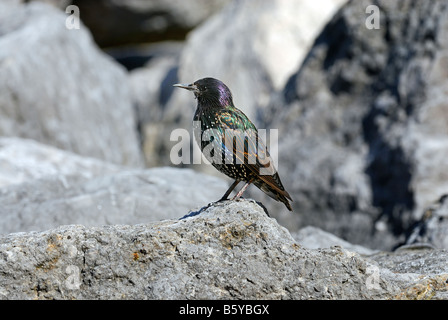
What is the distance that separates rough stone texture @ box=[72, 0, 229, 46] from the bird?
11.0m

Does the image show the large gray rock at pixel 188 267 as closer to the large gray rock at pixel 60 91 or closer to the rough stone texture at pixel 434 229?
the rough stone texture at pixel 434 229

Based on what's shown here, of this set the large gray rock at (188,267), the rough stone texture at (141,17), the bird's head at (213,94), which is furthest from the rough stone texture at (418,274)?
the rough stone texture at (141,17)

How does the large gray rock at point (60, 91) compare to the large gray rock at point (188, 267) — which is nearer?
the large gray rock at point (188, 267)

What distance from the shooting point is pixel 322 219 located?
870 cm

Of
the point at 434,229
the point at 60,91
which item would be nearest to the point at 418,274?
the point at 434,229

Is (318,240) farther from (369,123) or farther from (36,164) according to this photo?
(36,164)

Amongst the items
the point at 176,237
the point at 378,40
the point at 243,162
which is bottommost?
the point at 176,237

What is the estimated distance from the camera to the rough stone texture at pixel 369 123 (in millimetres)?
8305

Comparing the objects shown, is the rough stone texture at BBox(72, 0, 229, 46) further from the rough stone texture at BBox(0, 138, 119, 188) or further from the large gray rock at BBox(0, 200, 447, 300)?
the large gray rock at BBox(0, 200, 447, 300)

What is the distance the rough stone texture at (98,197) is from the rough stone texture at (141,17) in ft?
28.3

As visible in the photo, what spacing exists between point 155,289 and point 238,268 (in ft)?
1.57

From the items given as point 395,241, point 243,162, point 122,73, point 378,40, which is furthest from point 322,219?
point 122,73

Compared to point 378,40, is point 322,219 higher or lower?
lower
